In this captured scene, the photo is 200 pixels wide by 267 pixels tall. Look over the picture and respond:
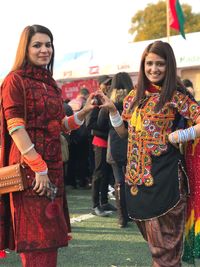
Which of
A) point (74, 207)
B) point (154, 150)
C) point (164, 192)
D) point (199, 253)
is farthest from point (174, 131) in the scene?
point (74, 207)

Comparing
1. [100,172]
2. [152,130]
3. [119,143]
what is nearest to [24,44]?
[152,130]

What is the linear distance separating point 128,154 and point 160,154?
232 mm

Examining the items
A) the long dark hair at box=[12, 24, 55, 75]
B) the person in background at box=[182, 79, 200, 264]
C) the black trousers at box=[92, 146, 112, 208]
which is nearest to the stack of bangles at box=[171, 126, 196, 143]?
the person in background at box=[182, 79, 200, 264]

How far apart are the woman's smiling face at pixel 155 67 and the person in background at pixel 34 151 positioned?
0.60 metres

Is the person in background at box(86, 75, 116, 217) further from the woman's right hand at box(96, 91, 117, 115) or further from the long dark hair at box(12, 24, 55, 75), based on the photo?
the long dark hair at box(12, 24, 55, 75)

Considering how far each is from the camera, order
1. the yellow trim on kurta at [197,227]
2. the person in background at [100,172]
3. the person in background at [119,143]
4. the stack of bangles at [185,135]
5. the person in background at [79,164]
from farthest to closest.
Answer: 1. the person in background at [79,164]
2. the person in background at [100,172]
3. the person in background at [119,143]
4. the yellow trim on kurta at [197,227]
5. the stack of bangles at [185,135]

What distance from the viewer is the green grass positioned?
3809mm

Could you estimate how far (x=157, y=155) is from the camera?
274cm

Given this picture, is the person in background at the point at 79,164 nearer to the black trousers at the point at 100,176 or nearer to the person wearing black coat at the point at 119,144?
the black trousers at the point at 100,176

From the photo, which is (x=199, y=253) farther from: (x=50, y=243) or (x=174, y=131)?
(x=50, y=243)

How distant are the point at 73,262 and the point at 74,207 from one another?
234cm

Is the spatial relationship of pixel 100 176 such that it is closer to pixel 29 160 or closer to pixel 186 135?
pixel 186 135

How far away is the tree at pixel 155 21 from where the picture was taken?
37.5 m

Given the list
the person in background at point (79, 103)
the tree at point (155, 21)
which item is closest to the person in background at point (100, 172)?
the person in background at point (79, 103)
